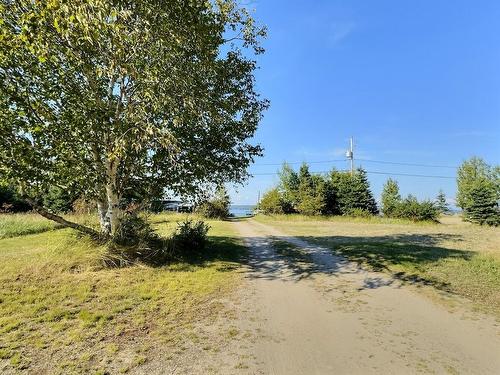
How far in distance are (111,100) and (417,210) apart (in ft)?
117

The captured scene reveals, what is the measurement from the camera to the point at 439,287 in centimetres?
753

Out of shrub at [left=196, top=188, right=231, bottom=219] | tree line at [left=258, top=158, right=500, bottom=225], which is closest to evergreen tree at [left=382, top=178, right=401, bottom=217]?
tree line at [left=258, top=158, right=500, bottom=225]

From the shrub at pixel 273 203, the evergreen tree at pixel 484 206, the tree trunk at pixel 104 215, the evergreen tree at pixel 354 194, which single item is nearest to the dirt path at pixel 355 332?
the tree trunk at pixel 104 215

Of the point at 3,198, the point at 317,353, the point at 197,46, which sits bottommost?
the point at 317,353

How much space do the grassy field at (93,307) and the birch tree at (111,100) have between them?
1.52m

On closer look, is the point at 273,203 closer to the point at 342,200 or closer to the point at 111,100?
the point at 342,200

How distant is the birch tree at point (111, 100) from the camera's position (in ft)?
23.3

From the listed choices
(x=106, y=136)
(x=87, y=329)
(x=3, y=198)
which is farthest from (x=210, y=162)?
(x=3, y=198)

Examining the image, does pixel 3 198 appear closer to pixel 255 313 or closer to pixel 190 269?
pixel 190 269

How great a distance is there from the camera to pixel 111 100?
9570mm

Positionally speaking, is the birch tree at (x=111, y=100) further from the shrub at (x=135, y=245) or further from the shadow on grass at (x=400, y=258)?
the shadow on grass at (x=400, y=258)

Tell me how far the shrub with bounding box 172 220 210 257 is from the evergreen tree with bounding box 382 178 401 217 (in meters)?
33.2

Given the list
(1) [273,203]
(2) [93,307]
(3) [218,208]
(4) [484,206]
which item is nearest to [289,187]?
(1) [273,203]

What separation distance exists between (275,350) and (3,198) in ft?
123
